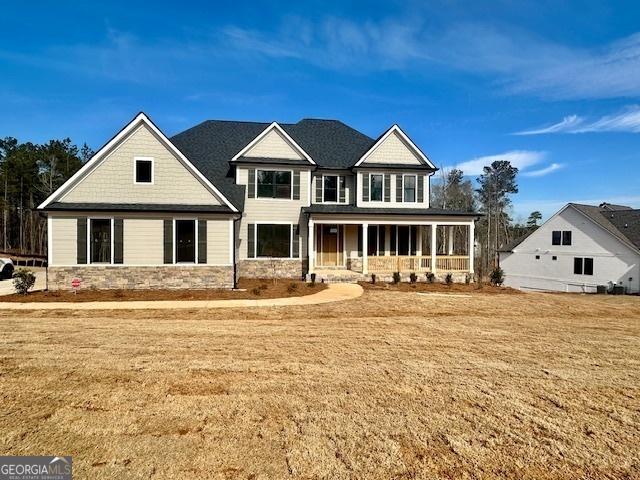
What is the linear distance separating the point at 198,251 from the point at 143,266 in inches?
89.8

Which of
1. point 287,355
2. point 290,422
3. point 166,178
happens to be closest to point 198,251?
point 166,178

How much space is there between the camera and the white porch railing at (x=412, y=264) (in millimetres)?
18781

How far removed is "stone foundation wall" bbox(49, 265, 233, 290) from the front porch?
5369 mm

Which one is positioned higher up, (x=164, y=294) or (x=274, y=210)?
(x=274, y=210)

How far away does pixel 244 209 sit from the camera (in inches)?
736

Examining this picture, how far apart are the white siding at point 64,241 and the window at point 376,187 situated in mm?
14404

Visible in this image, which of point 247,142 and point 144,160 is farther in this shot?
point 247,142

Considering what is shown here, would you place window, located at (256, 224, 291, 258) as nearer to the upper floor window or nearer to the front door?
the front door

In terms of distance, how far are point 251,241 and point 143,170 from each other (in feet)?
20.3

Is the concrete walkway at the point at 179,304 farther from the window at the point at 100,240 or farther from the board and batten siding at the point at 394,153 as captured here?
the board and batten siding at the point at 394,153

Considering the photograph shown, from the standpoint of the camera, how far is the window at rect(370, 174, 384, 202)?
66.8ft

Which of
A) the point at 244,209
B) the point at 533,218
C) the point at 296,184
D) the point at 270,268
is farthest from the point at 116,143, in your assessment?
the point at 533,218

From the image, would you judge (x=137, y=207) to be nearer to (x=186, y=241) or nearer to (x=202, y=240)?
(x=186, y=241)

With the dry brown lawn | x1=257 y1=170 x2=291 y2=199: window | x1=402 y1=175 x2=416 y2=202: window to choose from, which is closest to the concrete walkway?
the dry brown lawn
